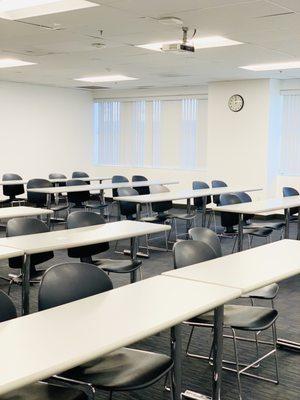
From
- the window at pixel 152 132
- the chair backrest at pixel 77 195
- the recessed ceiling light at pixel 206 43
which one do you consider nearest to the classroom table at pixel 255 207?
the recessed ceiling light at pixel 206 43

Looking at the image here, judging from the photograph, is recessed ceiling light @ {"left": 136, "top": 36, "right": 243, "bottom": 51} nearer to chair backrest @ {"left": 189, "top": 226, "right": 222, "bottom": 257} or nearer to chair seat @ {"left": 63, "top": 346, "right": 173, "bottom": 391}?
chair backrest @ {"left": 189, "top": 226, "right": 222, "bottom": 257}

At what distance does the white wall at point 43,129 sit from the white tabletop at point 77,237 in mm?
7070

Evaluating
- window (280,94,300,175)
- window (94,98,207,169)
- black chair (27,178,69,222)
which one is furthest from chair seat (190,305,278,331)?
window (94,98,207,169)

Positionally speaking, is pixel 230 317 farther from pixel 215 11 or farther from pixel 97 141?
pixel 97 141

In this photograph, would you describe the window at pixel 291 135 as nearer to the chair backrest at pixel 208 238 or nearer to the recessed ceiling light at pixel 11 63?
the recessed ceiling light at pixel 11 63

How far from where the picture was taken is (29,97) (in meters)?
11.7

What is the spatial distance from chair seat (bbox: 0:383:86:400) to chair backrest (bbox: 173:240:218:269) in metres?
1.30

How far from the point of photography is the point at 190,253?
356 cm

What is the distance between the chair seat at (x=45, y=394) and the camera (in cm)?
224

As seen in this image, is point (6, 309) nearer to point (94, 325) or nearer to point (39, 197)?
point (94, 325)

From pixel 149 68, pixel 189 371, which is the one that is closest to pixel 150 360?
pixel 189 371

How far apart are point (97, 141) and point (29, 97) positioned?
2410 millimetres

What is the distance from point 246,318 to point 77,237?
156 cm

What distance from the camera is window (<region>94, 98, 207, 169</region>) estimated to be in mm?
11578
